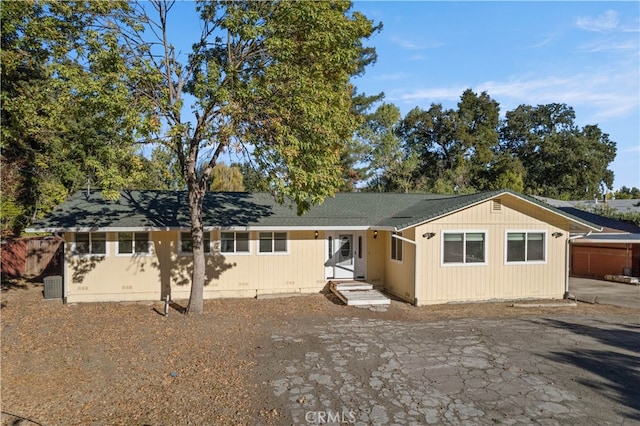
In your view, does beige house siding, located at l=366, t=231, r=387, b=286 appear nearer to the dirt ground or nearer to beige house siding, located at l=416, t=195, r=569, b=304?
the dirt ground

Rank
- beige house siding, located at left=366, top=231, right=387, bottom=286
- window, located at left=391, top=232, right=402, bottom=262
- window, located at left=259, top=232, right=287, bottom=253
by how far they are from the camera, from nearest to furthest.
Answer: window, located at left=391, top=232, right=402, bottom=262
window, located at left=259, top=232, right=287, bottom=253
beige house siding, located at left=366, top=231, right=387, bottom=286

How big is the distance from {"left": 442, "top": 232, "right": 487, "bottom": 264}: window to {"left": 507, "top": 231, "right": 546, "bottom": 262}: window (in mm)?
1016

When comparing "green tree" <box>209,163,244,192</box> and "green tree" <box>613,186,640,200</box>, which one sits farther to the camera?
"green tree" <box>613,186,640,200</box>

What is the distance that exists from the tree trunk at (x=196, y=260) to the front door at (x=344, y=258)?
5.34m

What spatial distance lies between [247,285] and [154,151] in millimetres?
5397

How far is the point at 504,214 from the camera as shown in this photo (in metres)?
13.5

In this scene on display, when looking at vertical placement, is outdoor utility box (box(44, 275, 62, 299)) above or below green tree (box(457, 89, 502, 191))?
below

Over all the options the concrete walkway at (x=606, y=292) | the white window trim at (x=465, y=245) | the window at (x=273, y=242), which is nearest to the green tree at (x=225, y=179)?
the window at (x=273, y=242)

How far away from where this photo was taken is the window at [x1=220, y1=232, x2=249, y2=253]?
46.8ft

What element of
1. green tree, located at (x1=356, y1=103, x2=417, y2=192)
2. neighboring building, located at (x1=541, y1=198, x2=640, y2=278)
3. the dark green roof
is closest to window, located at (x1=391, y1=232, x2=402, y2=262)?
the dark green roof

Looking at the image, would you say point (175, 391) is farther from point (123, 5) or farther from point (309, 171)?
point (123, 5)

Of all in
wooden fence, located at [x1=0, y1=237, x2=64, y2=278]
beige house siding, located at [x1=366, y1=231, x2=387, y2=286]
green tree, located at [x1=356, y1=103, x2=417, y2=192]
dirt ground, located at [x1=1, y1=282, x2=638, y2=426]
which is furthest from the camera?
green tree, located at [x1=356, y1=103, x2=417, y2=192]

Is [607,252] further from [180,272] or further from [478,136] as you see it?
[478,136]

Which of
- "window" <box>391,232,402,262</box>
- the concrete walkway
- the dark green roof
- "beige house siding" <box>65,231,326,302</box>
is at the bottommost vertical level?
the concrete walkway
